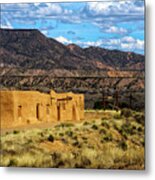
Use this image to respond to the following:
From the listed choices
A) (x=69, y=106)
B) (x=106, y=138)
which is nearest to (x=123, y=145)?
(x=106, y=138)

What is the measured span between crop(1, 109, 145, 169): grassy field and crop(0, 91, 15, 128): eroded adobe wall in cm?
6

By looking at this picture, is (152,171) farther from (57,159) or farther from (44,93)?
(44,93)

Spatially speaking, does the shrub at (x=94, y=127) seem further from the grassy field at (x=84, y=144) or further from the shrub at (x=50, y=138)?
the shrub at (x=50, y=138)

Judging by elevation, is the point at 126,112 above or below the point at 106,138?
above

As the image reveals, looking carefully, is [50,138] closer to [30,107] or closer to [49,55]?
[30,107]

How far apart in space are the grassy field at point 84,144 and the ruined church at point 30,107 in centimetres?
5

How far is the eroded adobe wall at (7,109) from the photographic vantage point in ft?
10.2

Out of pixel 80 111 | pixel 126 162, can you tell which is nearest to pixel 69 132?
pixel 80 111

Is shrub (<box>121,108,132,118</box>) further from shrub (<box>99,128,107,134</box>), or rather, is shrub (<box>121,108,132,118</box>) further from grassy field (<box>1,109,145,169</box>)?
shrub (<box>99,128,107,134</box>)

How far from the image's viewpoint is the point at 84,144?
10.0 feet

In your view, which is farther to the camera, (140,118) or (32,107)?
(32,107)

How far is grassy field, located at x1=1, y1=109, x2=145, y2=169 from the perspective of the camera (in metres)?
3.02

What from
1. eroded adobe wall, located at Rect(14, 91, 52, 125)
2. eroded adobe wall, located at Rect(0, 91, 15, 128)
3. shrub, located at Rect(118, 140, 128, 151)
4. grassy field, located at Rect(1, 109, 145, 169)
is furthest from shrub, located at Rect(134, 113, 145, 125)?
eroded adobe wall, located at Rect(0, 91, 15, 128)

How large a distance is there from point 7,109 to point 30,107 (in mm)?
117
